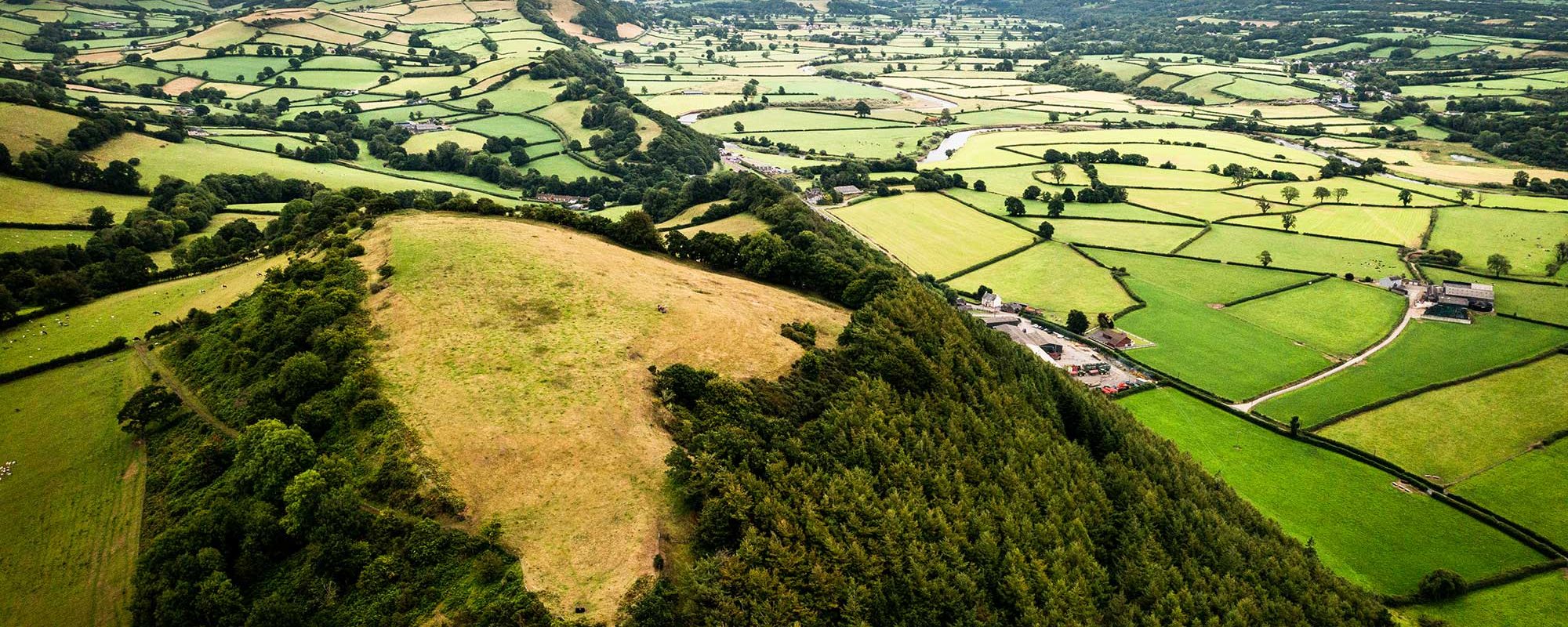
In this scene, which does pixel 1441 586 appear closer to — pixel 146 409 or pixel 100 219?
pixel 146 409

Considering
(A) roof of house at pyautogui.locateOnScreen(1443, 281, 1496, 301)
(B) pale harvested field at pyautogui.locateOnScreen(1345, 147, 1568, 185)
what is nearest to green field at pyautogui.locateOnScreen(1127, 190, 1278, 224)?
(A) roof of house at pyautogui.locateOnScreen(1443, 281, 1496, 301)

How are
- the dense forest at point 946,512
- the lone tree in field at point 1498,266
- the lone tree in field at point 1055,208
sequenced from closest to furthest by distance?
the dense forest at point 946,512 < the lone tree in field at point 1498,266 < the lone tree in field at point 1055,208

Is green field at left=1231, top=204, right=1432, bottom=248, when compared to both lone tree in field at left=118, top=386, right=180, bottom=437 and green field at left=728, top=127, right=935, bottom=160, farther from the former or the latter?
lone tree in field at left=118, top=386, right=180, bottom=437

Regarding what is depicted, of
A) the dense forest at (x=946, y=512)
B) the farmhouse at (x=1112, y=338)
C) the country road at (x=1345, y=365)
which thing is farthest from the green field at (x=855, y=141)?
the dense forest at (x=946, y=512)

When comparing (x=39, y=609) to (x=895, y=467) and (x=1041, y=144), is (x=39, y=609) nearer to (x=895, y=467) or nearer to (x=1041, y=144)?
(x=895, y=467)

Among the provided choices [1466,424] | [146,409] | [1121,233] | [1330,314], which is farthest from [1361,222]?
[146,409]

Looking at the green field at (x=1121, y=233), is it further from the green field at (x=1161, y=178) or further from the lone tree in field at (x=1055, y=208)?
the green field at (x=1161, y=178)
